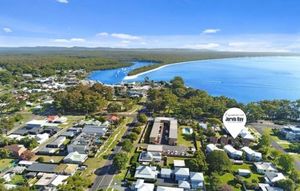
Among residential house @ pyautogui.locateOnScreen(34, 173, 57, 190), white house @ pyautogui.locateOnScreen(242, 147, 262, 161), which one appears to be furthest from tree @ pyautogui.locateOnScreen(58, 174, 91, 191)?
white house @ pyautogui.locateOnScreen(242, 147, 262, 161)

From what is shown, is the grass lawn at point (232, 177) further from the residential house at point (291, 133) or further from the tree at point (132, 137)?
the tree at point (132, 137)

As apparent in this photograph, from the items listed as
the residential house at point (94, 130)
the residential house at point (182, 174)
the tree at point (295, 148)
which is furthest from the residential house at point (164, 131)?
the tree at point (295, 148)

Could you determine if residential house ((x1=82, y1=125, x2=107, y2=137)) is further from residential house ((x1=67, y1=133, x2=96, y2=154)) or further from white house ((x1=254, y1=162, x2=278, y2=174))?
white house ((x1=254, y1=162, x2=278, y2=174))

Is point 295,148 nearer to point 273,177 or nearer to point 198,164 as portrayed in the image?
point 273,177

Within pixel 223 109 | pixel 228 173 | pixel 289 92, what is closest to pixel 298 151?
pixel 228 173

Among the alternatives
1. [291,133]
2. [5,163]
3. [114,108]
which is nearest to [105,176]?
[5,163]

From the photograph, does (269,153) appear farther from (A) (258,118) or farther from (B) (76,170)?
(B) (76,170)
